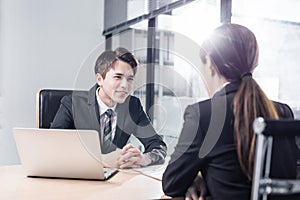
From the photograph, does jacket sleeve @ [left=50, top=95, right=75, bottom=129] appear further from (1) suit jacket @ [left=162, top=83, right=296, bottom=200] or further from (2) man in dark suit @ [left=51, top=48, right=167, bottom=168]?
(1) suit jacket @ [left=162, top=83, right=296, bottom=200]

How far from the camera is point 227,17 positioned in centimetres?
225

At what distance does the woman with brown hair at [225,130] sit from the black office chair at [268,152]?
196mm

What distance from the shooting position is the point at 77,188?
53.6 inches

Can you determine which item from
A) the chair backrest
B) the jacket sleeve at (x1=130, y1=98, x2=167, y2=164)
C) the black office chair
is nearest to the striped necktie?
the jacket sleeve at (x1=130, y1=98, x2=167, y2=164)

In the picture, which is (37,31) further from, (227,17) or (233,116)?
(233,116)

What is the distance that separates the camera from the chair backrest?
7.47 ft

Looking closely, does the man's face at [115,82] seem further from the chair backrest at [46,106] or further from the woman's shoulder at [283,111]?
the woman's shoulder at [283,111]

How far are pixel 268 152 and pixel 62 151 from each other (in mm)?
832

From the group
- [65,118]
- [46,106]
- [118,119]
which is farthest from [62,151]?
[46,106]

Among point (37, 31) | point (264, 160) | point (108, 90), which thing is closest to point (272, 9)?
point (108, 90)

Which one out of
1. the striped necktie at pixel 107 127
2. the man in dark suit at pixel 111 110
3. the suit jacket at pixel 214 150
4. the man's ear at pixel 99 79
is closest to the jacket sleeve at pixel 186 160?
the suit jacket at pixel 214 150

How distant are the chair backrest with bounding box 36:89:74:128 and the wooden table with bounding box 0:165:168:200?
27.7 inches

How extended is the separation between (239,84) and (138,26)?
7.81 ft

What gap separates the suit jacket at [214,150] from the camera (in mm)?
1101
